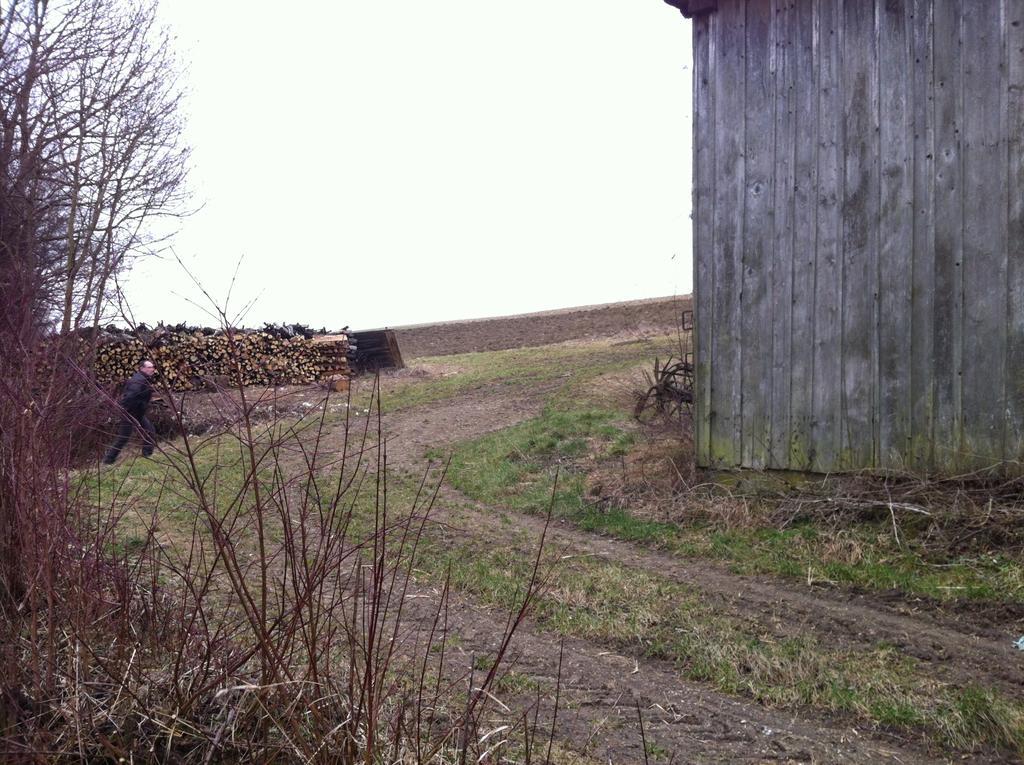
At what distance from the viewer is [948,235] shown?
7.05 metres

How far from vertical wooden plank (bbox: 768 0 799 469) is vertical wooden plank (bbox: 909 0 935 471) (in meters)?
1.02

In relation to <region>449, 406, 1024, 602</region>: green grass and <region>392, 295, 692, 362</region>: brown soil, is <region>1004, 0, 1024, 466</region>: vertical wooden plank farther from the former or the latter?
<region>392, 295, 692, 362</region>: brown soil

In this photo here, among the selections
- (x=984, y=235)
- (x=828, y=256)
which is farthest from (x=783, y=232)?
(x=984, y=235)

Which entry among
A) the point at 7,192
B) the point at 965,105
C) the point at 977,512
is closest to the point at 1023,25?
the point at 965,105

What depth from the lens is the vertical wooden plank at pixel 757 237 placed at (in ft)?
26.4

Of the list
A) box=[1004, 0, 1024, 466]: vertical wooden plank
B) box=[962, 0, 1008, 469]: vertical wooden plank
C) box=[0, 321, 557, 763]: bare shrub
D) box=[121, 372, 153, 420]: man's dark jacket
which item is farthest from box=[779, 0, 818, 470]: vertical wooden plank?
box=[121, 372, 153, 420]: man's dark jacket

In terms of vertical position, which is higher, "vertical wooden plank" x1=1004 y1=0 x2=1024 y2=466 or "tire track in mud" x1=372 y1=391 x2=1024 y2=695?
"vertical wooden plank" x1=1004 y1=0 x2=1024 y2=466

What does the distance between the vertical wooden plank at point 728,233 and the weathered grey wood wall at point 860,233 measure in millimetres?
15

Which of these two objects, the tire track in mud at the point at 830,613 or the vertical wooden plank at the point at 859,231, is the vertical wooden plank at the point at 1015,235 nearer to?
the vertical wooden plank at the point at 859,231

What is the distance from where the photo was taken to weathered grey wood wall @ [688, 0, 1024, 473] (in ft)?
22.5

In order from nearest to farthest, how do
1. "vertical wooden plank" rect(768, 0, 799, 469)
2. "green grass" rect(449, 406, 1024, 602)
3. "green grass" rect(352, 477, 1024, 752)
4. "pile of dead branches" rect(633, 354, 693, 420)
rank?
"green grass" rect(352, 477, 1024, 752), "green grass" rect(449, 406, 1024, 602), "vertical wooden plank" rect(768, 0, 799, 469), "pile of dead branches" rect(633, 354, 693, 420)

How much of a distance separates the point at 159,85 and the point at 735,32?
12.8 metres

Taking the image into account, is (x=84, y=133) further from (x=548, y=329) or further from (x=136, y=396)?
(x=548, y=329)

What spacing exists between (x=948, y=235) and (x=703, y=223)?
2.20 m
